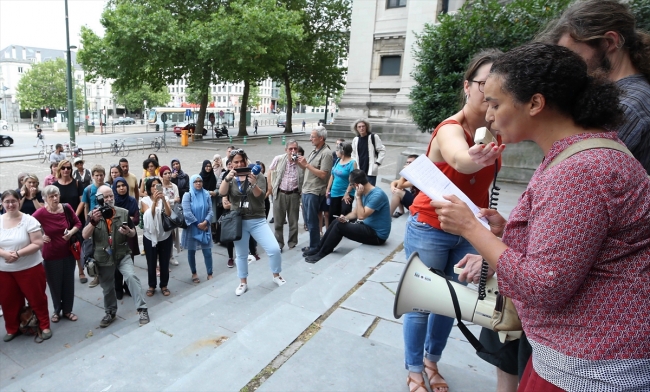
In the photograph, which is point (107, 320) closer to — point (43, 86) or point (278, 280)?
point (278, 280)

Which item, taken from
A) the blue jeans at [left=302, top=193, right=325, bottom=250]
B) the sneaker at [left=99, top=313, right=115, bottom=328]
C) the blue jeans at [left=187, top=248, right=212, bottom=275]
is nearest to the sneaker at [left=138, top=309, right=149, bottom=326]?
the sneaker at [left=99, top=313, right=115, bottom=328]

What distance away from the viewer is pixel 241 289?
540 cm

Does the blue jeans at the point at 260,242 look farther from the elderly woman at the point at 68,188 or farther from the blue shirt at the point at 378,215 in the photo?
the elderly woman at the point at 68,188

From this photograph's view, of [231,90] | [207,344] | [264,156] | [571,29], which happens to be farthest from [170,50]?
[231,90]

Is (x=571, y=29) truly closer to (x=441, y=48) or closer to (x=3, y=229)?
(x=3, y=229)

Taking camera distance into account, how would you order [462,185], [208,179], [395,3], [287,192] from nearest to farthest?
[462,185], [287,192], [208,179], [395,3]

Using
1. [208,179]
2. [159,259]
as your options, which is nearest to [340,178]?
[208,179]

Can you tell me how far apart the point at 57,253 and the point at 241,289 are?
2.42 meters

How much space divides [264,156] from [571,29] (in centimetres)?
2040

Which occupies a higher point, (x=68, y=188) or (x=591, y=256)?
(x=591, y=256)

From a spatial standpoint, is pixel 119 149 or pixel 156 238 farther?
pixel 119 149

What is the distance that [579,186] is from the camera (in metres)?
1.11

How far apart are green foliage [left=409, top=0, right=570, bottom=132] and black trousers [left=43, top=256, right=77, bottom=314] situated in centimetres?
832

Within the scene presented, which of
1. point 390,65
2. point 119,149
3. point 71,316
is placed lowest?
point 71,316
